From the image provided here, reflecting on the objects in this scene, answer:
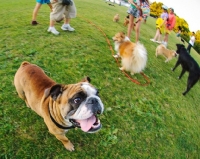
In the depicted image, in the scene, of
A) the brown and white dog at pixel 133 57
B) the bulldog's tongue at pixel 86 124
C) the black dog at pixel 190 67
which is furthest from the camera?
the black dog at pixel 190 67

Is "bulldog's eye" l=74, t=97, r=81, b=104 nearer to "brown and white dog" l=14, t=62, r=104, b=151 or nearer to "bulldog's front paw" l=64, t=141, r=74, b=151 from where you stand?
"brown and white dog" l=14, t=62, r=104, b=151

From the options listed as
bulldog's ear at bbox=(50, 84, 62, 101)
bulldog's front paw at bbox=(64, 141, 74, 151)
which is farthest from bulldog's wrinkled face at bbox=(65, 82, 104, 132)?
bulldog's front paw at bbox=(64, 141, 74, 151)

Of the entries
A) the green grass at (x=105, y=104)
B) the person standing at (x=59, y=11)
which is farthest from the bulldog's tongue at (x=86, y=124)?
the person standing at (x=59, y=11)

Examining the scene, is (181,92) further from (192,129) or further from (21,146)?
(21,146)

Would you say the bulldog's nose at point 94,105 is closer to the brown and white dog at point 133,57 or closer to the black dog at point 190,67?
the brown and white dog at point 133,57

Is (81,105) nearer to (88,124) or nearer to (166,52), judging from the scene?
(88,124)

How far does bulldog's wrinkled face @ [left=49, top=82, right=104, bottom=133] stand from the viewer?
2.18 m

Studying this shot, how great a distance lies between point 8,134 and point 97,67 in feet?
9.72

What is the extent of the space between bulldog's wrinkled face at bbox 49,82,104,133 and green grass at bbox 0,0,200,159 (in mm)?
937

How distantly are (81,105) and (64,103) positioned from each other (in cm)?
24

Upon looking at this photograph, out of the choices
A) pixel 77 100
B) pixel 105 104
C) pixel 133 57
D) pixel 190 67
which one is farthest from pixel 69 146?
pixel 190 67

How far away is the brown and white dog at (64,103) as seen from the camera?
2199 millimetres

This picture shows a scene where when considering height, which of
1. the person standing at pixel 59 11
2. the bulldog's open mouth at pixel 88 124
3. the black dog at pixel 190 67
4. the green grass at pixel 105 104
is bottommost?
the green grass at pixel 105 104

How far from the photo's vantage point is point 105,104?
4.08 metres
